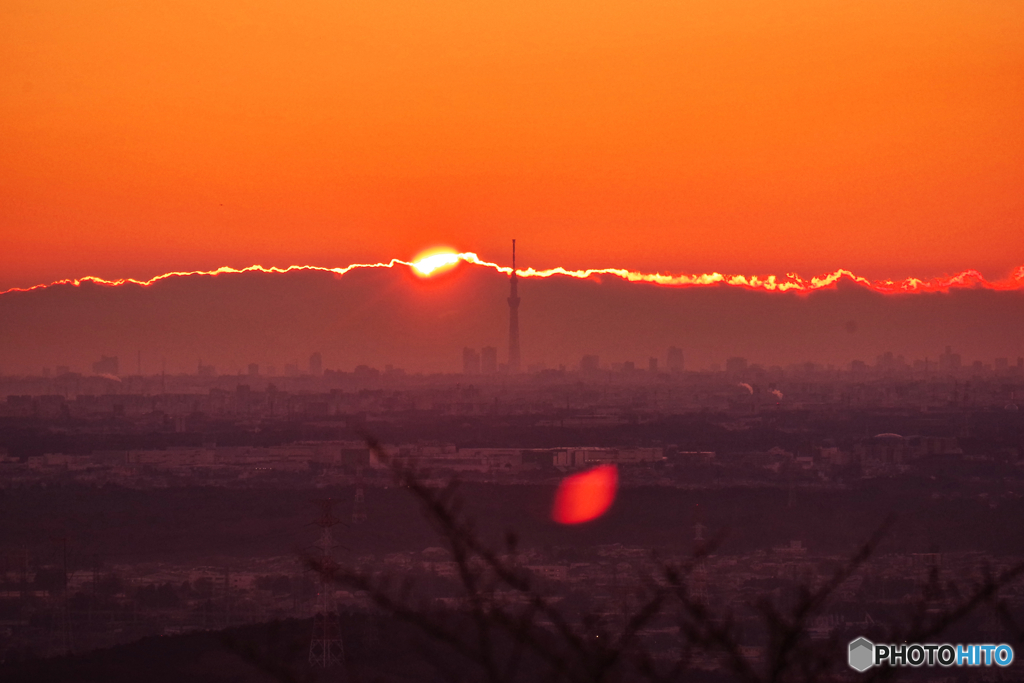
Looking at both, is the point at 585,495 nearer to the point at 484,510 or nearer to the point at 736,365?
the point at 484,510

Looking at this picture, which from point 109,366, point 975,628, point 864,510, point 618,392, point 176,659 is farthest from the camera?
point 109,366

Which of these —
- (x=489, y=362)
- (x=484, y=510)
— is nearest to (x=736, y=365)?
(x=489, y=362)

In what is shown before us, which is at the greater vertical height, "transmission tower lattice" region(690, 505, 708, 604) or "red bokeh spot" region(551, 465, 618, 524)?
"transmission tower lattice" region(690, 505, 708, 604)

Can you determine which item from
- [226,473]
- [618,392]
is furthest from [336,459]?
[618,392]

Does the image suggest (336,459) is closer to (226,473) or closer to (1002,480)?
(226,473)

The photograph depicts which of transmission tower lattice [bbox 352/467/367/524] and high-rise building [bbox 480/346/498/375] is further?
high-rise building [bbox 480/346/498/375]

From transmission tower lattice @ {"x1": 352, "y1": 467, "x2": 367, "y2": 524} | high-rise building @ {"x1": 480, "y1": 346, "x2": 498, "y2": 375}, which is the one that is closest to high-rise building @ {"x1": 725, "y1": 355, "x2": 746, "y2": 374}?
high-rise building @ {"x1": 480, "y1": 346, "x2": 498, "y2": 375}

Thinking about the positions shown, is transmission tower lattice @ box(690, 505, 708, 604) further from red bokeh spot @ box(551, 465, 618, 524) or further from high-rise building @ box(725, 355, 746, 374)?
high-rise building @ box(725, 355, 746, 374)

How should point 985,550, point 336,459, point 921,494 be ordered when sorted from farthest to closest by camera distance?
point 336,459
point 921,494
point 985,550

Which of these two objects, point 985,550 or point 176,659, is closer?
point 176,659
